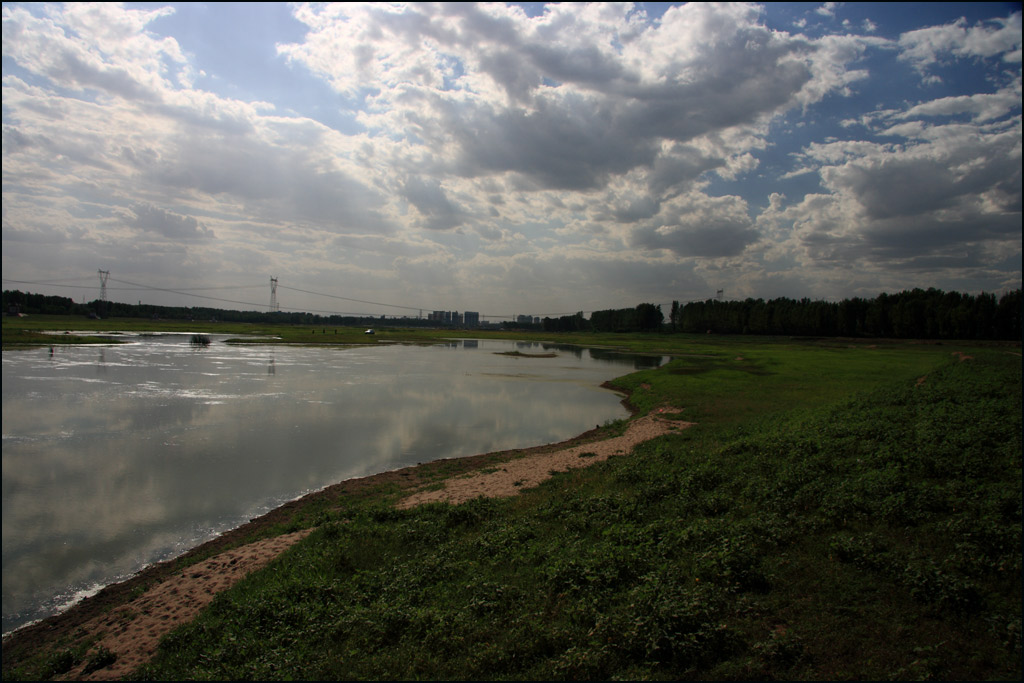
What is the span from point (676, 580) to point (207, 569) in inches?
386

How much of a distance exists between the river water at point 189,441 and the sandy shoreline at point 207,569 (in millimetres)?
775

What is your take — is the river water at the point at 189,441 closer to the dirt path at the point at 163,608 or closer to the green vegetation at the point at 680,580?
the dirt path at the point at 163,608

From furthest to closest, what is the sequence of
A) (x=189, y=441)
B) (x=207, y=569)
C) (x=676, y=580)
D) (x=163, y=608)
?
(x=189, y=441), (x=207, y=569), (x=163, y=608), (x=676, y=580)

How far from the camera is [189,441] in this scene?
70.7ft

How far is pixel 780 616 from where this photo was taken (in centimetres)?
670

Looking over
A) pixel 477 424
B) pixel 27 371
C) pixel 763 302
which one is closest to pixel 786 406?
pixel 477 424

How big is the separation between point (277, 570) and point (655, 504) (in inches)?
328

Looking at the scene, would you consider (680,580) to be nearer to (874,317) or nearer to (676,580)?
(676,580)

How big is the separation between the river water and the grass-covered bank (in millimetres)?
3681

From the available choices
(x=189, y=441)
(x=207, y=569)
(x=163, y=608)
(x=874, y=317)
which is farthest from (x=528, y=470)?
(x=874, y=317)

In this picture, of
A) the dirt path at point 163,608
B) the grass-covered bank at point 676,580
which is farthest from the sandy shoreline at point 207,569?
the grass-covered bank at point 676,580

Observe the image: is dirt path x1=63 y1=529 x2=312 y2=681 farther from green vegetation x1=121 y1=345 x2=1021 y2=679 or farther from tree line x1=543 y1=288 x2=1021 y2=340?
tree line x1=543 y1=288 x2=1021 y2=340

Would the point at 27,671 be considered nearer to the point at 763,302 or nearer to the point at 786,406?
the point at 786,406

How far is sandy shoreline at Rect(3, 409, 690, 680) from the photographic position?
336 inches
